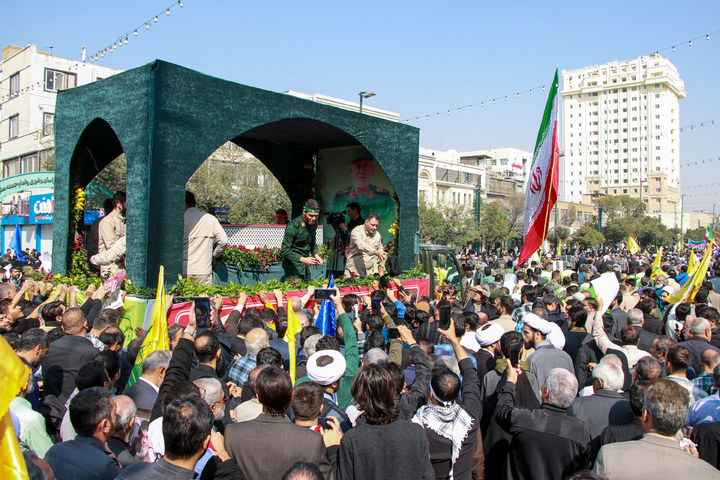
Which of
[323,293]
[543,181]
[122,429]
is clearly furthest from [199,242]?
[122,429]

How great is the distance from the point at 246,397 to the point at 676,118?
138 metres

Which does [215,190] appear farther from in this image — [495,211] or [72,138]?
[495,211]

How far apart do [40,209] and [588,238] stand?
47.7 metres

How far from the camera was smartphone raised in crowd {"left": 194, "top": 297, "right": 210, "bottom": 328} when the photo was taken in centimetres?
642

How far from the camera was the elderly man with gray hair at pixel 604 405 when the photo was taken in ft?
12.7

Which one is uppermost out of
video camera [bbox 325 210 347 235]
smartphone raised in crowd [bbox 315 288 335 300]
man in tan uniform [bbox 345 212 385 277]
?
video camera [bbox 325 210 347 235]

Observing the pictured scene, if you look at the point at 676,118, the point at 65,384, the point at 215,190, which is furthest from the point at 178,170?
the point at 676,118

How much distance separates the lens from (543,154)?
788 cm

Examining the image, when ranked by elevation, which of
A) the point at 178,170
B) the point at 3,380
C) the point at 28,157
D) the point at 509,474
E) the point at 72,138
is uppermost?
the point at 28,157

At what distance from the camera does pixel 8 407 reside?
5.01 ft

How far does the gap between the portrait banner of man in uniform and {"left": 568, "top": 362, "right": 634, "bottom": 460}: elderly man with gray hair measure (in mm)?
7710

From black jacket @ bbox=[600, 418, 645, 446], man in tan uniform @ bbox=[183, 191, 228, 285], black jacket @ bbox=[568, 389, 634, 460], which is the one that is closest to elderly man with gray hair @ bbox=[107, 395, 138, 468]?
black jacket @ bbox=[600, 418, 645, 446]

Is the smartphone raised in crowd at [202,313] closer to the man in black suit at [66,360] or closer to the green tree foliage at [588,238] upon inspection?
the man in black suit at [66,360]

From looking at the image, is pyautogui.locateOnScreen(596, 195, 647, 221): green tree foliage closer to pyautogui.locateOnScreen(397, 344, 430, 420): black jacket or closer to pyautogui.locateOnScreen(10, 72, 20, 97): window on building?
pyautogui.locateOnScreen(10, 72, 20, 97): window on building
